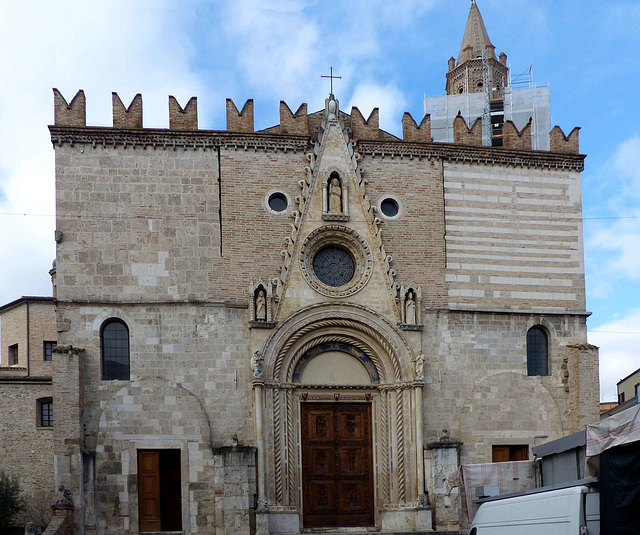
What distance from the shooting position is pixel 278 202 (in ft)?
83.5

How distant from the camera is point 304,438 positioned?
24625 mm

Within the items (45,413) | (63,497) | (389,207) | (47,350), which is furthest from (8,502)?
(389,207)

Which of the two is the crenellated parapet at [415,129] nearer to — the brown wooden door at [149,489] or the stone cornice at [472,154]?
the stone cornice at [472,154]

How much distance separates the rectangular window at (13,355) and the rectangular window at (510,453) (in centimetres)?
2117

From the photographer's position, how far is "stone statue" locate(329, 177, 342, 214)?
25312mm

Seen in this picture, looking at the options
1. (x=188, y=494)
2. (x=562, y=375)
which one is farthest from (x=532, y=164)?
(x=188, y=494)

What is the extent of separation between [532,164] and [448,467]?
9315 millimetres

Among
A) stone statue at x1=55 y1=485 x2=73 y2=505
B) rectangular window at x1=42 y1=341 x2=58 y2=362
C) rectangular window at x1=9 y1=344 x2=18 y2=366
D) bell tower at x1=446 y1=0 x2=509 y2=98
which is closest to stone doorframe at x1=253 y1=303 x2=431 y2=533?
stone statue at x1=55 y1=485 x2=73 y2=505

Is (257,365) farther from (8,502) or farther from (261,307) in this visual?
(8,502)

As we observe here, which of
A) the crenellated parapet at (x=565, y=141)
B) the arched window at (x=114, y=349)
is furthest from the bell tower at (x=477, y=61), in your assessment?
the arched window at (x=114, y=349)

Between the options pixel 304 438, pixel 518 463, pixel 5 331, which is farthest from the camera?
pixel 5 331

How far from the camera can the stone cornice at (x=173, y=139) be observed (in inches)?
964

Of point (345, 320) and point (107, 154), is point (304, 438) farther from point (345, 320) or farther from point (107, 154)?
point (107, 154)

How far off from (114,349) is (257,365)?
149 inches
